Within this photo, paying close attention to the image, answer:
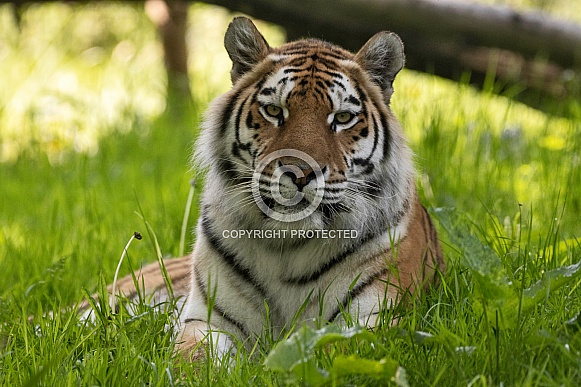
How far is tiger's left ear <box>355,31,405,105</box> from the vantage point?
3047 millimetres

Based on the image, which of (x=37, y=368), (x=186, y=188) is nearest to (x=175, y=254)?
(x=186, y=188)

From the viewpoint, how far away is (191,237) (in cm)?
411

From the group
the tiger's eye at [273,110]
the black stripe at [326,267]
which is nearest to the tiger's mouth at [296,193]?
the black stripe at [326,267]

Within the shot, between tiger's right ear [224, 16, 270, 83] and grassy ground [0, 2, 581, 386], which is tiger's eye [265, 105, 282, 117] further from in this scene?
grassy ground [0, 2, 581, 386]

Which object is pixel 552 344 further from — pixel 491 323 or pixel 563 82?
pixel 563 82

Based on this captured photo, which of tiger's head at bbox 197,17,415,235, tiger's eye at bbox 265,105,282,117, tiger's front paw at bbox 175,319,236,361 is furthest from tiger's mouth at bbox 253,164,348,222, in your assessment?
tiger's front paw at bbox 175,319,236,361

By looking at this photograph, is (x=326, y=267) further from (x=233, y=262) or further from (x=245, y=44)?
(x=245, y=44)

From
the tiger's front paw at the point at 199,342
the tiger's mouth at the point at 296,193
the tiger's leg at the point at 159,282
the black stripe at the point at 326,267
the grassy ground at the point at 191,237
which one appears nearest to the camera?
the grassy ground at the point at 191,237

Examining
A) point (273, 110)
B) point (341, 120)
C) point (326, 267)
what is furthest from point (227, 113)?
point (326, 267)

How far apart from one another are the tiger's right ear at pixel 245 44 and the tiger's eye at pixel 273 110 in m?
0.30

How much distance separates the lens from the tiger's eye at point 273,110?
9.47 feet

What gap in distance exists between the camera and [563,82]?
20.1 feet

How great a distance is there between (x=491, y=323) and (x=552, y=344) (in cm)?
17

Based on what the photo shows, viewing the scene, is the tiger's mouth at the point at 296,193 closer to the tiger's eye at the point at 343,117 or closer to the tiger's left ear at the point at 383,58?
the tiger's eye at the point at 343,117
